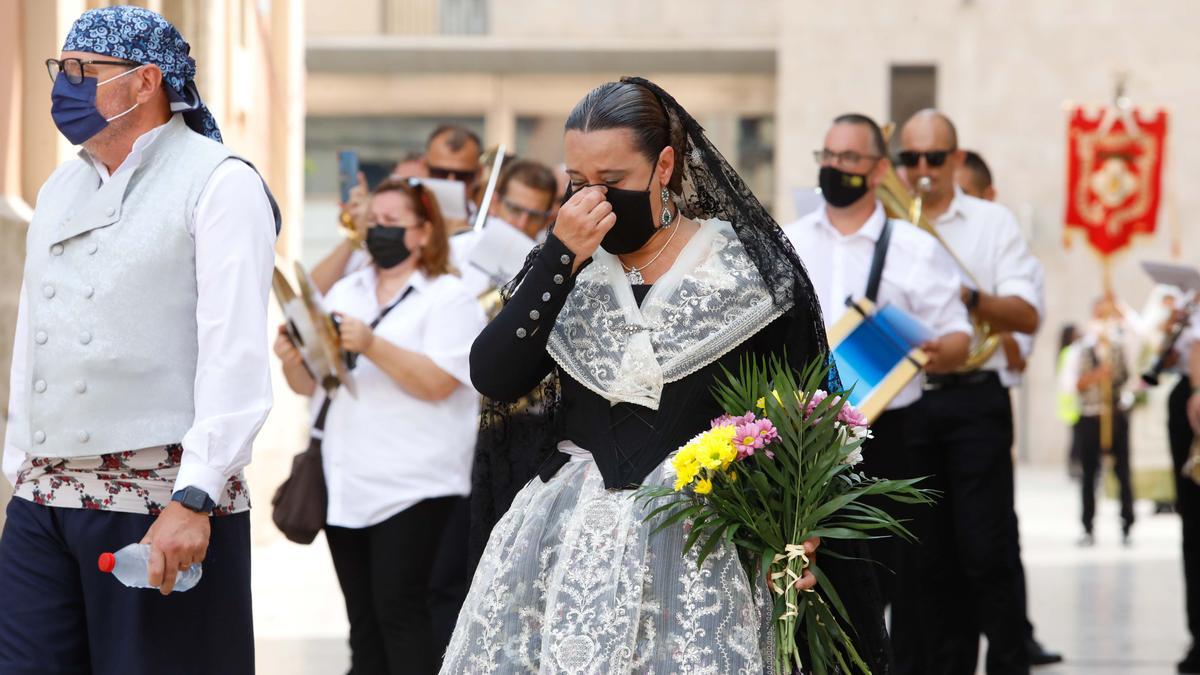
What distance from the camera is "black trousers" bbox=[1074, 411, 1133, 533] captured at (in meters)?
15.3

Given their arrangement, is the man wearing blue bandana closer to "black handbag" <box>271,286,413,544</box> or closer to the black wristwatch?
the black wristwatch

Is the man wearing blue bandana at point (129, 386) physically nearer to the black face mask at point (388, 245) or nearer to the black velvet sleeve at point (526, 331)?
the black velvet sleeve at point (526, 331)

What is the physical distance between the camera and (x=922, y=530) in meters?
7.49

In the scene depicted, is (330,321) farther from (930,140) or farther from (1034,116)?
(1034,116)

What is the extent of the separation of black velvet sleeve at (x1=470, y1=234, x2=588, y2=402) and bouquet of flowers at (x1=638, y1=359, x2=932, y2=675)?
38 centimetres

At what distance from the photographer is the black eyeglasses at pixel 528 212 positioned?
8875mm

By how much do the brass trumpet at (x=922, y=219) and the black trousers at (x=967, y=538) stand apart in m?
0.12

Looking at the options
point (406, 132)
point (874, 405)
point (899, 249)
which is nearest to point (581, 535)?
point (874, 405)

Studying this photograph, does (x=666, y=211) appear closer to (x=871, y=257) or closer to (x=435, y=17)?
(x=871, y=257)

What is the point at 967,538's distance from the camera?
7457mm

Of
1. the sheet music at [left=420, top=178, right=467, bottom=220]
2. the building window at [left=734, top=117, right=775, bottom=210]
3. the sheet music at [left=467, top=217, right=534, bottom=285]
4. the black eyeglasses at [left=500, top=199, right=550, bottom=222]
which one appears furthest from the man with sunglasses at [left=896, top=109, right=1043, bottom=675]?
the building window at [left=734, top=117, right=775, bottom=210]

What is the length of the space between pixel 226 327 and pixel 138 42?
713mm

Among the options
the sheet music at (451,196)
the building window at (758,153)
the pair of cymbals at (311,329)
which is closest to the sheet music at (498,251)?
the sheet music at (451,196)

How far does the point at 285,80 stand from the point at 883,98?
15.6 metres
